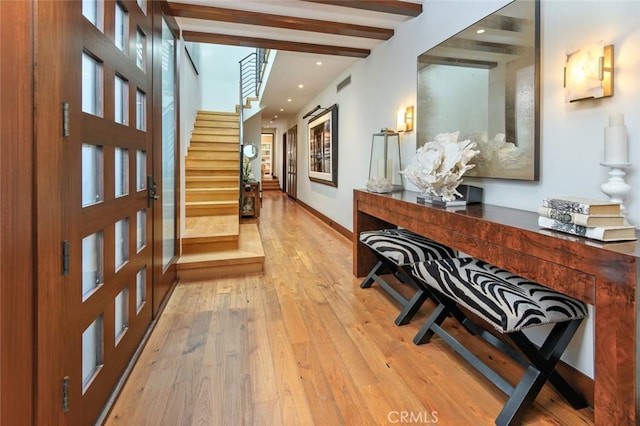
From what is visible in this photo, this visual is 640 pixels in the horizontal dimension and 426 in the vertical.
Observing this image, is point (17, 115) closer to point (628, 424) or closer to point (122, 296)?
point (122, 296)

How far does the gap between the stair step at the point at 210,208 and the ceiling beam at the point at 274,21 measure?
7.67 ft

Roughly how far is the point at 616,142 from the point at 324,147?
5340mm

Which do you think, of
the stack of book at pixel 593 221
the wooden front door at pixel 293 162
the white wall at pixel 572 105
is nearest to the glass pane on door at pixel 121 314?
the stack of book at pixel 593 221

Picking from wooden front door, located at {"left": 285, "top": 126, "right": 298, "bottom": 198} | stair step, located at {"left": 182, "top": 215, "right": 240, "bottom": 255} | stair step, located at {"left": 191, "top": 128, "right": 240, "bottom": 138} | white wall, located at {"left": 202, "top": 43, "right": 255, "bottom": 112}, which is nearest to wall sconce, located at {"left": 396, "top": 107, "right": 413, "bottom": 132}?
stair step, located at {"left": 182, "top": 215, "right": 240, "bottom": 255}

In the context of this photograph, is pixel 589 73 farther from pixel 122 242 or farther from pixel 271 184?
pixel 271 184

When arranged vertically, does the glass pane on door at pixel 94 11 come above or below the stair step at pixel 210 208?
above

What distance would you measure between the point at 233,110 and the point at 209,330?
6094mm

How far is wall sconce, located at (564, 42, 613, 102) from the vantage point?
150 centimetres

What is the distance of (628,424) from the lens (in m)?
1.04

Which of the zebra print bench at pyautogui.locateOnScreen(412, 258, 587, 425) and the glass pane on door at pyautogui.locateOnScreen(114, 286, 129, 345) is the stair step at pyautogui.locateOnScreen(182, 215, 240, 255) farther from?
the zebra print bench at pyautogui.locateOnScreen(412, 258, 587, 425)

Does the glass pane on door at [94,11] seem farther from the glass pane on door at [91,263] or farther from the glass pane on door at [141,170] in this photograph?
the glass pane on door at [91,263]

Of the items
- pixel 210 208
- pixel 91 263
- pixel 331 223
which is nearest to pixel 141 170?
pixel 91 263

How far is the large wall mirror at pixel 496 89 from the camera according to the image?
192 cm

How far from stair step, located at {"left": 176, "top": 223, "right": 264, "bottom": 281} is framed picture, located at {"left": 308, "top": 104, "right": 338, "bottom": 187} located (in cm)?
262
